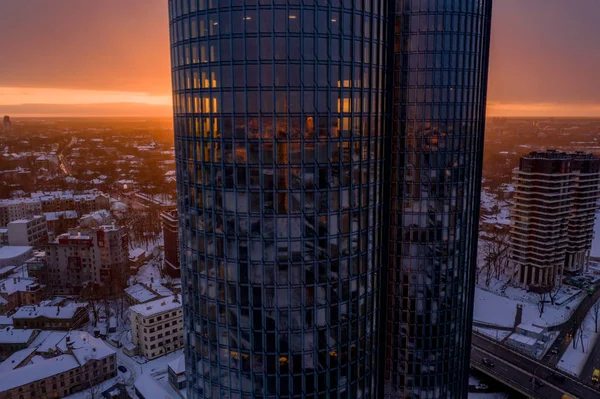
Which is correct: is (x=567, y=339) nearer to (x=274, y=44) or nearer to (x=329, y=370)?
(x=329, y=370)

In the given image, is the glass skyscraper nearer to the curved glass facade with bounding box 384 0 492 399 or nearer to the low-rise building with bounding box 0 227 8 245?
the curved glass facade with bounding box 384 0 492 399

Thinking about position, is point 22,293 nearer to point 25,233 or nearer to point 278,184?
point 25,233

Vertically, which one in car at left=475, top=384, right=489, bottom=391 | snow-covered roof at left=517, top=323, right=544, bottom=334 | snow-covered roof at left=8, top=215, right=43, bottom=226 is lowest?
car at left=475, top=384, right=489, bottom=391

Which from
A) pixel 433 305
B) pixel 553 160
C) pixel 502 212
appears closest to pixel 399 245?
pixel 433 305

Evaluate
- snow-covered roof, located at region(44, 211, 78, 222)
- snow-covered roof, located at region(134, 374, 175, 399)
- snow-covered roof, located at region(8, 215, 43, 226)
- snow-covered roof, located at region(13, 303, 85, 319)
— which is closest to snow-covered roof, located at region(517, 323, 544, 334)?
snow-covered roof, located at region(134, 374, 175, 399)

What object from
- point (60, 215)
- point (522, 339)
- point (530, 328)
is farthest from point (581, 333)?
point (60, 215)
